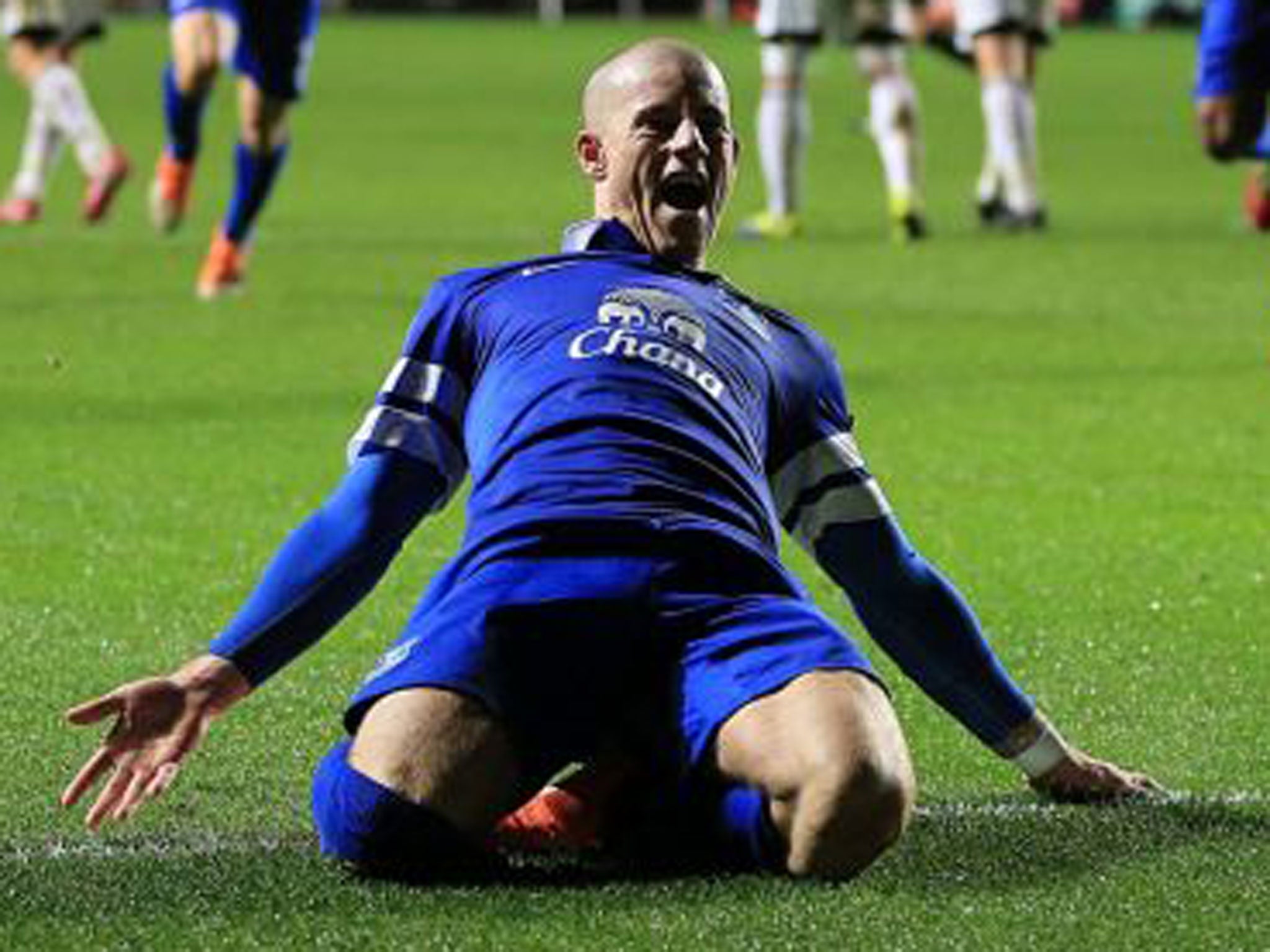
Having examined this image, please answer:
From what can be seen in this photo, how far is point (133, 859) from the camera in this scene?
5.41m

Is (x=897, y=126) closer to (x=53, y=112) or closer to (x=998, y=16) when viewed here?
(x=998, y=16)

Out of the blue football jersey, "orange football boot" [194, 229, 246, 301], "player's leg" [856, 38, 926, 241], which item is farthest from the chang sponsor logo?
"player's leg" [856, 38, 926, 241]

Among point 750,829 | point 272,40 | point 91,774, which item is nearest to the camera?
point 91,774

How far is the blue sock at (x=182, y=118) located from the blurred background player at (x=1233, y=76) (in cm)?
620

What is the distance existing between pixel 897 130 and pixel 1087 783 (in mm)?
11397

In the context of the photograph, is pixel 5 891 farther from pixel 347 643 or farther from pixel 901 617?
pixel 347 643

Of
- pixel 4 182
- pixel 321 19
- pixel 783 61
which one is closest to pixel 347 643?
pixel 783 61

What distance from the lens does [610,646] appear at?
539cm

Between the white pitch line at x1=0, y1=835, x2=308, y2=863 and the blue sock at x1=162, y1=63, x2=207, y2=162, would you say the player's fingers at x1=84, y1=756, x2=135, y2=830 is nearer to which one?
the white pitch line at x1=0, y1=835, x2=308, y2=863

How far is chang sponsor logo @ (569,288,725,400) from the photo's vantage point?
222 inches

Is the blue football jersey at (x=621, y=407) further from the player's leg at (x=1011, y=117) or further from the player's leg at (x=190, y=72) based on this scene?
the player's leg at (x=1011, y=117)

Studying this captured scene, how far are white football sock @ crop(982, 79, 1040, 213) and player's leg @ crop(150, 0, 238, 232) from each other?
399cm

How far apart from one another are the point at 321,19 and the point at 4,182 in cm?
2136

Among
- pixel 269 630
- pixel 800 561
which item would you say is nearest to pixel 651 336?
pixel 269 630
